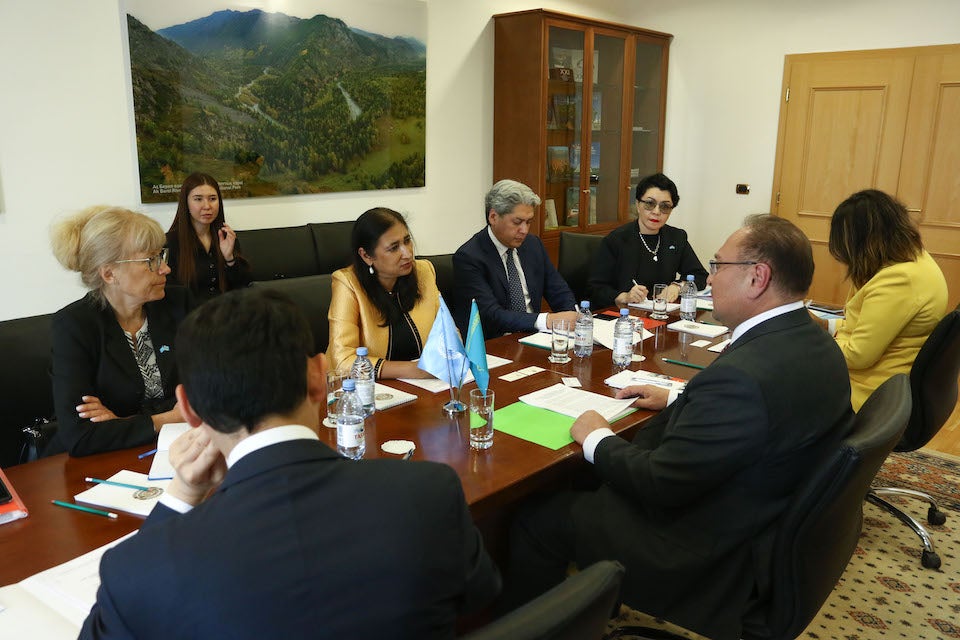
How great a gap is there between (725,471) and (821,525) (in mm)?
214

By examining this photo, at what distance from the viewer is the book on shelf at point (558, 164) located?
565 centimetres

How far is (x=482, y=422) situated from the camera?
1918 millimetres

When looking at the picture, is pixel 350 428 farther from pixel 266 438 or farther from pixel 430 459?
pixel 266 438

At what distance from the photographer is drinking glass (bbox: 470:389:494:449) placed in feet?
6.03

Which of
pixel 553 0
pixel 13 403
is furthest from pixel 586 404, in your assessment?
pixel 553 0

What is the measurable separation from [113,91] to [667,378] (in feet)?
10.6

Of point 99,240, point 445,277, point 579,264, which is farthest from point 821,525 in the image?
point 579,264

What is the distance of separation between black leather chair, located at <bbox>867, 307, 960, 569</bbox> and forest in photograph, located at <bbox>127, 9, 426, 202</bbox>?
142 inches

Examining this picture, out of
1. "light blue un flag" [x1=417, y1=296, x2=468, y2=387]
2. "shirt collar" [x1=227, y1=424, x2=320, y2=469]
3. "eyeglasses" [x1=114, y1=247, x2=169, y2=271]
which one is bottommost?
"light blue un flag" [x1=417, y1=296, x2=468, y2=387]

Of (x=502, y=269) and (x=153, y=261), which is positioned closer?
(x=153, y=261)

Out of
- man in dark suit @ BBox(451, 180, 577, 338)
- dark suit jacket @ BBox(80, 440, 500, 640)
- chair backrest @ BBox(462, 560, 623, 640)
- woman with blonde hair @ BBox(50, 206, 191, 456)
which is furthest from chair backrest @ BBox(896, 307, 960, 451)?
woman with blonde hair @ BBox(50, 206, 191, 456)

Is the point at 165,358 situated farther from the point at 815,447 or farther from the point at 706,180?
the point at 706,180

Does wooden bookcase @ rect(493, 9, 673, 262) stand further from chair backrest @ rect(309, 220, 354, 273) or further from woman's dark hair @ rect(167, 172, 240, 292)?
woman's dark hair @ rect(167, 172, 240, 292)

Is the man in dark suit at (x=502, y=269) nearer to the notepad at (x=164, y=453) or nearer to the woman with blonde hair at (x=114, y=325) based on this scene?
the woman with blonde hair at (x=114, y=325)
